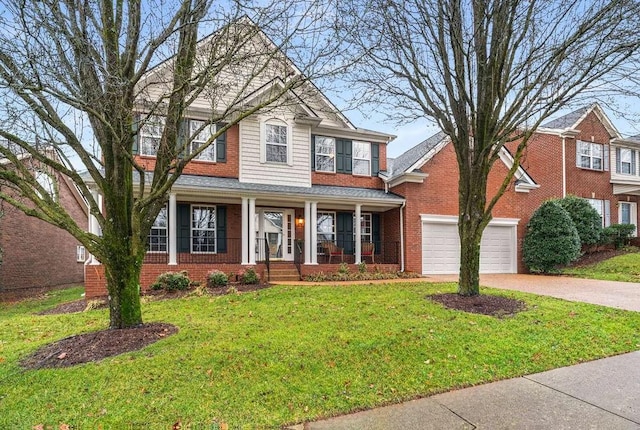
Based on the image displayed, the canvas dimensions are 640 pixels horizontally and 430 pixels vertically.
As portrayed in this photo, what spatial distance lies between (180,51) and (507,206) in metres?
14.8

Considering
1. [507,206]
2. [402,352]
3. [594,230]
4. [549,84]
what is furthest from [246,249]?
[594,230]

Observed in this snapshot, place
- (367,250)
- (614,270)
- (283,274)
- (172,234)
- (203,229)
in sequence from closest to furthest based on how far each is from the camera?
(172,234), (283,274), (203,229), (614,270), (367,250)

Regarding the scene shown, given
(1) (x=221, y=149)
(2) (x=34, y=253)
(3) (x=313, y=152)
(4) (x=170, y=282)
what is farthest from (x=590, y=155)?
(2) (x=34, y=253)

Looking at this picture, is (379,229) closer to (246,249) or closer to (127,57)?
(246,249)

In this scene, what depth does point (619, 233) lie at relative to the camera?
1788cm

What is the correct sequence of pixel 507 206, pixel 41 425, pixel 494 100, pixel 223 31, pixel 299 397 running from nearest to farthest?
pixel 41 425 → pixel 299 397 → pixel 223 31 → pixel 494 100 → pixel 507 206

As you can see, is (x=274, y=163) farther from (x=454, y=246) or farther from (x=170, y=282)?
(x=454, y=246)

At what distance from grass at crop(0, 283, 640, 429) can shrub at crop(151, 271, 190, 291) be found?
2977 millimetres

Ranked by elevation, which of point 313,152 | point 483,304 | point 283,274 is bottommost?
point 283,274

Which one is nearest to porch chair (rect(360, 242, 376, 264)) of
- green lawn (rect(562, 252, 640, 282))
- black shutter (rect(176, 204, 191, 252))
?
black shutter (rect(176, 204, 191, 252))

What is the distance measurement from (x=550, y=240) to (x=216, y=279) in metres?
12.9

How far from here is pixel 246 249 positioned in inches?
499

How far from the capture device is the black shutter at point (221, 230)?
13852 millimetres

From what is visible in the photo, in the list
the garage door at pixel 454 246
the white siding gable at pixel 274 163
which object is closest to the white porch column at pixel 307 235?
the white siding gable at pixel 274 163
